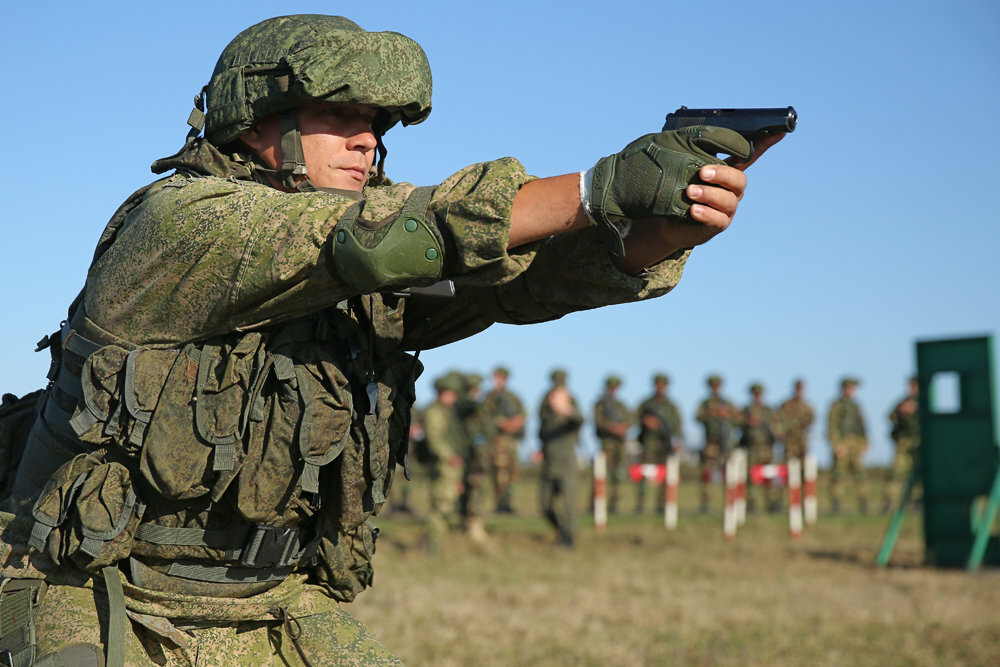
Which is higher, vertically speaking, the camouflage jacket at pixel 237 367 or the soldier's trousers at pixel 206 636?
the camouflage jacket at pixel 237 367

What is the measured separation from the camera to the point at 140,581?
9.60 feet

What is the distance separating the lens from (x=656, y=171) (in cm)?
241

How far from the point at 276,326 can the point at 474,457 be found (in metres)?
13.8

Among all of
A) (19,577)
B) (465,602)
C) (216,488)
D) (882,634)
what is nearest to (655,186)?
(216,488)

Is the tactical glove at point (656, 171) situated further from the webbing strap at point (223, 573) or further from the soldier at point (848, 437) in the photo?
the soldier at point (848, 437)

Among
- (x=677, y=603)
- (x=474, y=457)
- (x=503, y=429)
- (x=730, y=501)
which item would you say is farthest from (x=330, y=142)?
(x=503, y=429)

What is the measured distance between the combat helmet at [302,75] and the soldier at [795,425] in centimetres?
1836

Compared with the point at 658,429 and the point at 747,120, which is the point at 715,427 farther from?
the point at 747,120

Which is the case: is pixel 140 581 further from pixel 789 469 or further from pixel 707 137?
pixel 789 469

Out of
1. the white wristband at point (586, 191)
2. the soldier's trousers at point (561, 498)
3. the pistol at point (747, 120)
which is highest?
the pistol at point (747, 120)

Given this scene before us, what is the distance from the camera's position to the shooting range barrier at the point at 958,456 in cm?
1135

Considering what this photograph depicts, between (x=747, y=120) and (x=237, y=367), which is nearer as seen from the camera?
(x=747, y=120)

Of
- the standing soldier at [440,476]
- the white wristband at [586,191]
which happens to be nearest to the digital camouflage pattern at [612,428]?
the standing soldier at [440,476]

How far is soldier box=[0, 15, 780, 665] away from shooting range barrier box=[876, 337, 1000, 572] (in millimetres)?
9531
